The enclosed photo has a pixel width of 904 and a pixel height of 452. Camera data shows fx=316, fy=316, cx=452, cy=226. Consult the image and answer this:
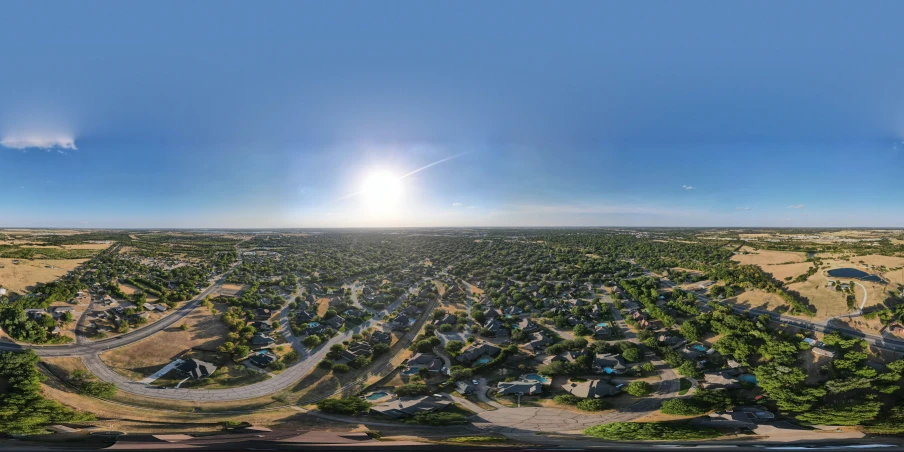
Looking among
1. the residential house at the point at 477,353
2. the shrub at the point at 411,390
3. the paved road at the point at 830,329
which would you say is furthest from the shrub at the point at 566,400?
the paved road at the point at 830,329

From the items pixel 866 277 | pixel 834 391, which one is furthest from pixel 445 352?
pixel 866 277

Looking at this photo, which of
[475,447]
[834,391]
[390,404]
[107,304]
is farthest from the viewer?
[107,304]

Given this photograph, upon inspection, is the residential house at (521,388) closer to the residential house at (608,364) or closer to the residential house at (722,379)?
the residential house at (608,364)

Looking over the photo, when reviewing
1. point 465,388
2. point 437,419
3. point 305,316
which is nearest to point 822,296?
point 465,388

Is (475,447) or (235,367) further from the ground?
(475,447)

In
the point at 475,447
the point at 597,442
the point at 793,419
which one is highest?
the point at 475,447

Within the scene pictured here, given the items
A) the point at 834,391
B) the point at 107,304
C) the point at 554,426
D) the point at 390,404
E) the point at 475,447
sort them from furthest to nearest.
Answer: the point at 107,304 < the point at 834,391 < the point at 390,404 < the point at 554,426 < the point at 475,447

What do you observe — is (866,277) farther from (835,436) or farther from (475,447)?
(475,447)
